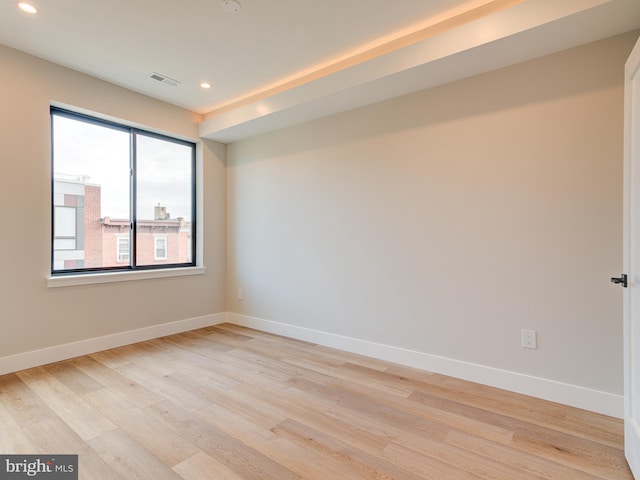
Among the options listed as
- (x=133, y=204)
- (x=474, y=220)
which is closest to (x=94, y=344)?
(x=133, y=204)

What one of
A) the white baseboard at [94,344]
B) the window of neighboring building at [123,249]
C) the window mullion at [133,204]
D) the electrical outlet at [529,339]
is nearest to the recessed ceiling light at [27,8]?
the window mullion at [133,204]

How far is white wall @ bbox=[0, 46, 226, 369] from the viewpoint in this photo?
268 centimetres

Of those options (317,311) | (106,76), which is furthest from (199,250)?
(106,76)

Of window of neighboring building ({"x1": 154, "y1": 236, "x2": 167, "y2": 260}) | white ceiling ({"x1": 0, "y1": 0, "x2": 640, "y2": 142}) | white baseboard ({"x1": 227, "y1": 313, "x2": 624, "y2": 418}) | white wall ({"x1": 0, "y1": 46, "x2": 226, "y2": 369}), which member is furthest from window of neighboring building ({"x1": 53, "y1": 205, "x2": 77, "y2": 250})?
white baseboard ({"x1": 227, "y1": 313, "x2": 624, "y2": 418})

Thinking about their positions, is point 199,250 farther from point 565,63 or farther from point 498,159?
point 565,63

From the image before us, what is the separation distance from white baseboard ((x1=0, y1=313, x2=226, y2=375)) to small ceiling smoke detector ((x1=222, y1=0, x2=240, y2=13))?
123 inches

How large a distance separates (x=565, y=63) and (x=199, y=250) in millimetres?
4002

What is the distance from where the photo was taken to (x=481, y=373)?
8.29ft

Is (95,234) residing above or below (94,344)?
above

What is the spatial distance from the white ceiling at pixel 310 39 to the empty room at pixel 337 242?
2 cm

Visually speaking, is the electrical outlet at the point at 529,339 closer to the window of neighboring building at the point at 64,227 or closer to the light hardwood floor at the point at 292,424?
the light hardwood floor at the point at 292,424

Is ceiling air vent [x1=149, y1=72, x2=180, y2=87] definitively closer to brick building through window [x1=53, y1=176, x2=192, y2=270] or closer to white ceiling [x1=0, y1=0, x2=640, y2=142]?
white ceiling [x1=0, y1=0, x2=640, y2=142]

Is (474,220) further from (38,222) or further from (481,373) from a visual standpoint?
(38,222)

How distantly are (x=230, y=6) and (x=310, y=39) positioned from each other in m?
0.65
